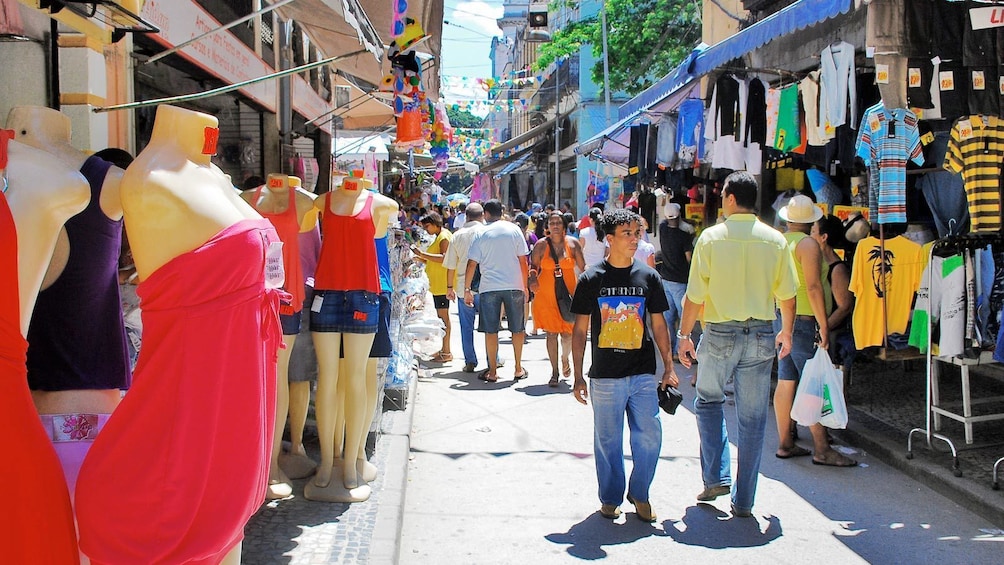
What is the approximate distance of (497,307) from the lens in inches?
353

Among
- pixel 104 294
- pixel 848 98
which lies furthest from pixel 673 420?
pixel 104 294

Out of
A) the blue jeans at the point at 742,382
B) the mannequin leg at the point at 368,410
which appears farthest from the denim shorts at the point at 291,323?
the blue jeans at the point at 742,382

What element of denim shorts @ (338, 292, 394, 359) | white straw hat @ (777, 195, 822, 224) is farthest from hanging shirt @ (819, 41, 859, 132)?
denim shorts @ (338, 292, 394, 359)

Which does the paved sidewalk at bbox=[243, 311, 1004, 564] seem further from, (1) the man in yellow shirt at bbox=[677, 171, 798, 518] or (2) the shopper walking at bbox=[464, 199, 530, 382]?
(2) the shopper walking at bbox=[464, 199, 530, 382]

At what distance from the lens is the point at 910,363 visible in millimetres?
9188

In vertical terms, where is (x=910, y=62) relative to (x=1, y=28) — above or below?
above

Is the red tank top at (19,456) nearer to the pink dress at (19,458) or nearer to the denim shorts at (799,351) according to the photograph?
the pink dress at (19,458)

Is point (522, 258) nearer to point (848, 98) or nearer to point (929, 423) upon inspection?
point (848, 98)

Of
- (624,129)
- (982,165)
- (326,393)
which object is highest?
(624,129)

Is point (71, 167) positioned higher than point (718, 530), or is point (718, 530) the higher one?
point (71, 167)

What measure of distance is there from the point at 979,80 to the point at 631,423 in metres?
3.59

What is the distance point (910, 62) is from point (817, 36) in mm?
3169

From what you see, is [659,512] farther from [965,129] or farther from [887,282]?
[965,129]

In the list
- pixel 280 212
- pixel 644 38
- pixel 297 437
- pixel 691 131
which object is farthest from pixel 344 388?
pixel 644 38
